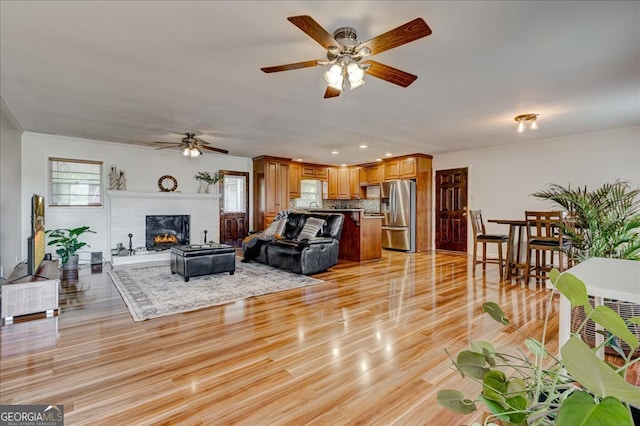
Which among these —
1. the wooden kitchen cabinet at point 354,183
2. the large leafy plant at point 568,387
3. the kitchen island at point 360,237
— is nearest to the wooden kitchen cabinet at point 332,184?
the wooden kitchen cabinet at point 354,183

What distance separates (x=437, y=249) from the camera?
7812 mm

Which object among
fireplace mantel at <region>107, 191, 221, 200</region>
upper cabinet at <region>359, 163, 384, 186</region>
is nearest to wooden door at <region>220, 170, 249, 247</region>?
fireplace mantel at <region>107, 191, 221, 200</region>

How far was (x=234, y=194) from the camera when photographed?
819 cm

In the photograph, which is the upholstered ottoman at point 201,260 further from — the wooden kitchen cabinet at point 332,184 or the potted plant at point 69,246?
the wooden kitchen cabinet at point 332,184

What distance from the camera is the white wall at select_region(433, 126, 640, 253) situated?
514 cm

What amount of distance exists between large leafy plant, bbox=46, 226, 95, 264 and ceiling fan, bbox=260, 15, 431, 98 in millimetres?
5223

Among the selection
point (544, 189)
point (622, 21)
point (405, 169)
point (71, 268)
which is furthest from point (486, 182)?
point (71, 268)

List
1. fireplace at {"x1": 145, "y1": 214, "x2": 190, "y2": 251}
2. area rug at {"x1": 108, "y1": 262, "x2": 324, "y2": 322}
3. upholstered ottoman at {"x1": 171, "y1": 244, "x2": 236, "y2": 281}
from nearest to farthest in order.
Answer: area rug at {"x1": 108, "y1": 262, "x2": 324, "y2": 322} → upholstered ottoman at {"x1": 171, "y1": 244, "x2": 236, "y2": 281} → fireplace at {"x1": 145, "y1": 214, "x2": 190, "y2": 251}

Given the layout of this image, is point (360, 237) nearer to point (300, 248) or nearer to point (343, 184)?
point (300, 248)

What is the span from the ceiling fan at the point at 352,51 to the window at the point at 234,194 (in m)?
6.03

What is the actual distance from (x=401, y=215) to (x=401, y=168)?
1.29 m

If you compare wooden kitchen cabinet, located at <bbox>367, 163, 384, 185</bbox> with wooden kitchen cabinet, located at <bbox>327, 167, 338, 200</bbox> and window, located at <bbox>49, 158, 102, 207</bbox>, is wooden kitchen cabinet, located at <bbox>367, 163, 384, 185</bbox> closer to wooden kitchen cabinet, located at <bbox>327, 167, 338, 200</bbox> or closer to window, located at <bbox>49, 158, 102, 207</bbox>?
wooden kitchen cabinet, located at <bbox>327, 167, 338, 200</bbox>

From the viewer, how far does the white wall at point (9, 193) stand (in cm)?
420

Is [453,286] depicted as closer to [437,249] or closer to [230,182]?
[437,249]
